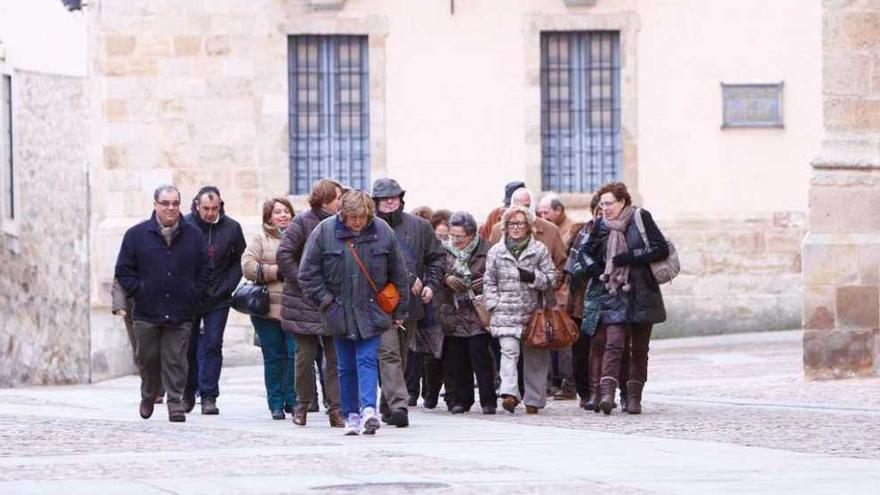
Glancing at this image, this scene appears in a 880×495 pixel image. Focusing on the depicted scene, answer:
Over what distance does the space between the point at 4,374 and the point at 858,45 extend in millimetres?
15340

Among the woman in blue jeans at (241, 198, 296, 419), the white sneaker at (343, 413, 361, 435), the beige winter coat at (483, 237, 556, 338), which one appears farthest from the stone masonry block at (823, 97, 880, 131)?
the white sneaker at (343, 413, 361, 435)

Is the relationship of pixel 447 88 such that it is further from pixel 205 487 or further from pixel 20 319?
pixel 205 487

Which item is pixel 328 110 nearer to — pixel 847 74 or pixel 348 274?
pixel 847 74

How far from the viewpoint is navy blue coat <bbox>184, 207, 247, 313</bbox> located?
18.4 metres

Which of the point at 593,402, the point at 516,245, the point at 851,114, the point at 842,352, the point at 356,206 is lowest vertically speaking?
the point at 593,402

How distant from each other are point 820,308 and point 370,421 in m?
5.50

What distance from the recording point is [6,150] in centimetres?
3416

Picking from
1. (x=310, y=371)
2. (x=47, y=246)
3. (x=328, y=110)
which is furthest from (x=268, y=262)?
(x=47, y=246)

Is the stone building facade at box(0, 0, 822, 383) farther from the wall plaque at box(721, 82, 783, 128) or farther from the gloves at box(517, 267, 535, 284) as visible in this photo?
the gloves at box(517, 267, 535, 284)

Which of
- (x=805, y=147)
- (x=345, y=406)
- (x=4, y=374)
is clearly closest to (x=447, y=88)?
(x=805, y=147)

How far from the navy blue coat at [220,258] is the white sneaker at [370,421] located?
8.47 ft

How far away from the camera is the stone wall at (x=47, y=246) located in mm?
28922

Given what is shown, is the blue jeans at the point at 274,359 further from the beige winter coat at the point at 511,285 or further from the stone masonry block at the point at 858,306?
the stone masonry block at the point at 858,306

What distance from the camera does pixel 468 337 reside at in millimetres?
18453
